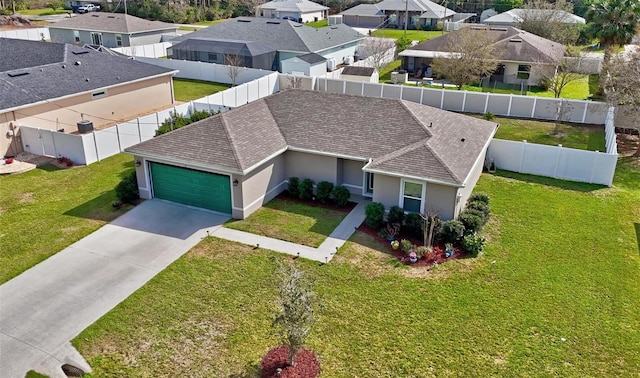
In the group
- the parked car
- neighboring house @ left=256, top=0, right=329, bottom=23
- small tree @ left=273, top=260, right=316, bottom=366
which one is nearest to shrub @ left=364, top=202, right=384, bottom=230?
small tree @ left=273, top=260, right=316, bottom=366

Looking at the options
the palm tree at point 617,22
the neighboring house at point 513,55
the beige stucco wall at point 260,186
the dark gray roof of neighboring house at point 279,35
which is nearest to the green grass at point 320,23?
the dark gray roof of neighboring house at point 279,35

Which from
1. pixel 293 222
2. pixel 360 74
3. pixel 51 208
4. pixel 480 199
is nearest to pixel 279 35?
pixel 360 74

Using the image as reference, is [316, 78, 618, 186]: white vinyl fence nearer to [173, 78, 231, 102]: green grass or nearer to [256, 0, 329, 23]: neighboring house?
[173, 78, 231, 102]: green grass

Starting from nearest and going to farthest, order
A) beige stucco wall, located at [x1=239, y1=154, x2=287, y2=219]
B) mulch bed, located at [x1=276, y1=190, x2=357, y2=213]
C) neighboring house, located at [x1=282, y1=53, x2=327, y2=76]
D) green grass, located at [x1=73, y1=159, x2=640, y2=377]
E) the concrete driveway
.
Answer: green grass, located at [x1=73, y1=159, x2=640, y2=377] → the concrete driveway → beige stucco wall, located at [x1=239, y1=154, x2=287, y2=219] → mulch bed, located at [x1=276, y1=190, x2=357, y2=213] → neighboring house, located at [x1=282, y1=53, x2=327, y2=76]

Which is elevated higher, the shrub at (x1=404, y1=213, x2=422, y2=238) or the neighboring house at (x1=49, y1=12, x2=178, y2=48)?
the neighboring house at (x1=49, y1=12, x2=178, y2=48)

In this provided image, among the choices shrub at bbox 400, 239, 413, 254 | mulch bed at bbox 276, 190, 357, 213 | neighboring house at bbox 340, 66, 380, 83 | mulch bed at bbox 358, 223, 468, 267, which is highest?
neighboring house at bbox 340, 66, 380, 83

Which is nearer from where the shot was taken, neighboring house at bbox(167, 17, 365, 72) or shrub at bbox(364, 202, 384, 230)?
shrub at bbox(364, 202, 384, 230)

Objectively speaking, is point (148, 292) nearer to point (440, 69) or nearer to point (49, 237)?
point (49, 237)

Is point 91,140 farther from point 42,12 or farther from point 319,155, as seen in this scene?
point 42,12
